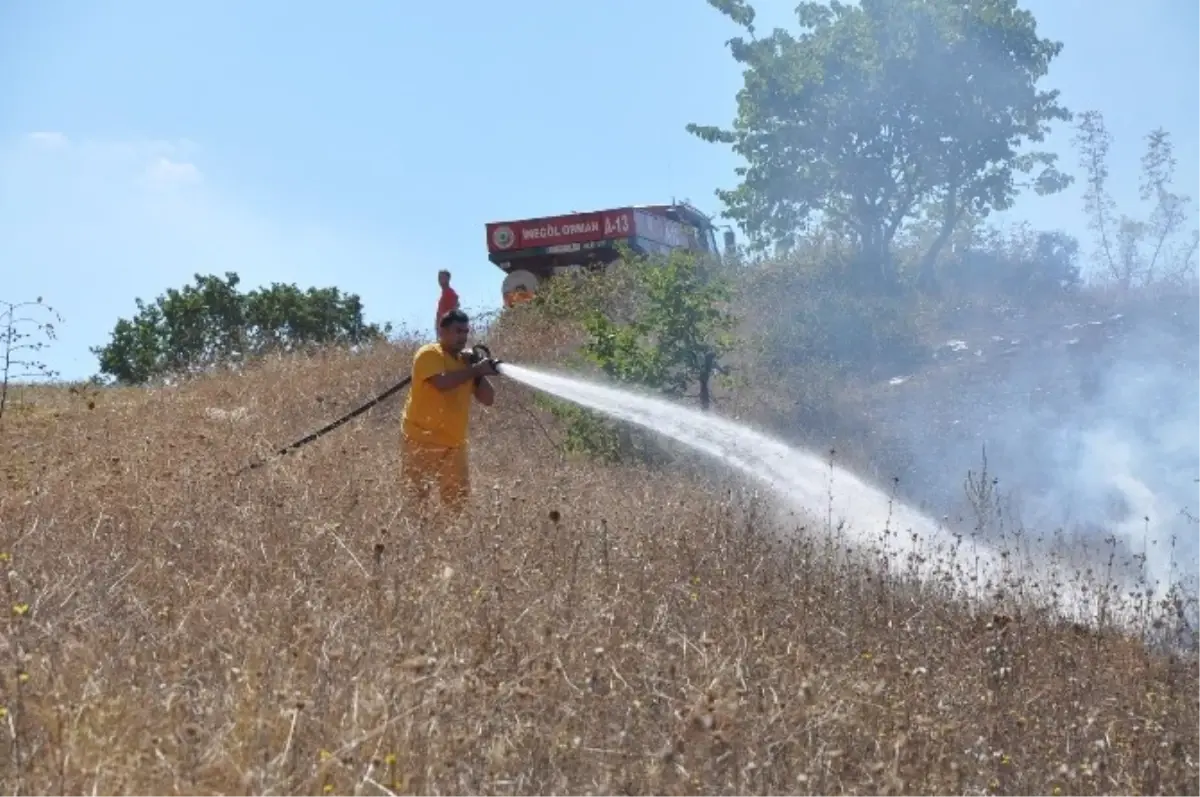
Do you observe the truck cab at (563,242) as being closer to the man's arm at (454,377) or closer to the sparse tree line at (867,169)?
the sparse tree line at (867,169)

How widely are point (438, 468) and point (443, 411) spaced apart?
1.01ft

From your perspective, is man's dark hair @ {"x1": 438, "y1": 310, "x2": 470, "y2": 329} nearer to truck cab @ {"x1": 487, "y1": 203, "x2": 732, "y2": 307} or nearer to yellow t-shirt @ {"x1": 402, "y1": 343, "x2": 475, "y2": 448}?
yellow t-shirt @ {"x1": 402, "y1": 343, "x2": 475, "y2": 448}

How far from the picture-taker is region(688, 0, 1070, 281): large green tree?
19094mm

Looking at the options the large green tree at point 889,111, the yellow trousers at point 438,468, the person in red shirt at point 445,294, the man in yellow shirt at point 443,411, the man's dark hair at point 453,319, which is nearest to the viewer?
the yellow trousers at point 438,468

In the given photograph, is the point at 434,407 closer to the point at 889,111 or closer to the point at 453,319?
the point at 453,319

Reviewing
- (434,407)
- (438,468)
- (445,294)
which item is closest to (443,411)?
(434,407)

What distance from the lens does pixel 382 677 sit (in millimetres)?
3367

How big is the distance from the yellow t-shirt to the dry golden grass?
1.15 ft

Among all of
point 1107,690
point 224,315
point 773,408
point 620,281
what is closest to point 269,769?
point 1107,690

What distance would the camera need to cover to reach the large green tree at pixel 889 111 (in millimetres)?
19094

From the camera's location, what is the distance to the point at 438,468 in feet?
21.9

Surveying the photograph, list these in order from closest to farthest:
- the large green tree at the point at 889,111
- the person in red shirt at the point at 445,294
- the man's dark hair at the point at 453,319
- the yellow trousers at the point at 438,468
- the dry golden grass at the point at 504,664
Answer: the dry golden grass at the point at 504,664 < the yellow trousers at the point at 438,468 < the man's dark hair at the point at 453,319 < the person in red shirt at the point at 445,294 < the large green tree at the point at 889,111

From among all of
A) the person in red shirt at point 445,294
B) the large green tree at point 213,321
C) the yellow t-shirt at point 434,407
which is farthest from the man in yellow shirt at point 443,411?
the large green tree at point 213,321

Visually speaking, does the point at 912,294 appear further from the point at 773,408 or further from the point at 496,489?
the point at 496,489
